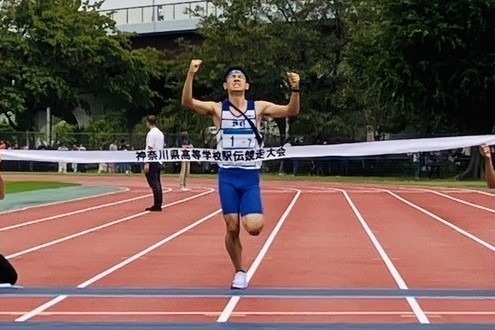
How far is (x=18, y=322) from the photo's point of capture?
367 inches

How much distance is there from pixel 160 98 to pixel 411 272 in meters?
60.0

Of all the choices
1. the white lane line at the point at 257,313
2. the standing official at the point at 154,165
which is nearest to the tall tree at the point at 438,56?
the standing official at the point at 154,165

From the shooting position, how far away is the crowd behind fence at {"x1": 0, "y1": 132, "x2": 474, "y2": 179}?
51938 mm

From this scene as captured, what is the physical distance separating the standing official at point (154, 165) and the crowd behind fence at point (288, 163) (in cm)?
2335

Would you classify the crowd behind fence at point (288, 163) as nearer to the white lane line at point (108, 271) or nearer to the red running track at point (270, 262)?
the red running track at point (270, 262)

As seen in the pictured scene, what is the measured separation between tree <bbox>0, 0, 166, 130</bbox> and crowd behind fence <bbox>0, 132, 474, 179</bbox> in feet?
11.4

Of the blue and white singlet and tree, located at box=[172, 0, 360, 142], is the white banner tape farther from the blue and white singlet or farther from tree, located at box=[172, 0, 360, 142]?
tree, located at box=[172, 0, 360, 142]

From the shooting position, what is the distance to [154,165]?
23000 millimetres

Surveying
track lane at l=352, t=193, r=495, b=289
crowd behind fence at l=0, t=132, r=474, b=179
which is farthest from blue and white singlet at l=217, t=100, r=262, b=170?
crowd behind fence at l=0, t=132, r=474, b=179

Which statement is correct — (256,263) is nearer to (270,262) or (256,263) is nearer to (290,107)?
(270,262)

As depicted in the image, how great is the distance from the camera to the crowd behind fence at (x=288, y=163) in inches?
2045

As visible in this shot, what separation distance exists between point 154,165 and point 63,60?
4435 centimetres

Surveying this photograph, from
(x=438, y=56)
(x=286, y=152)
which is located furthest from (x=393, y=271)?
(x=438, y=56)

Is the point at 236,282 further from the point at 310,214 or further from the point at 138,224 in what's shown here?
the point at 310,214
